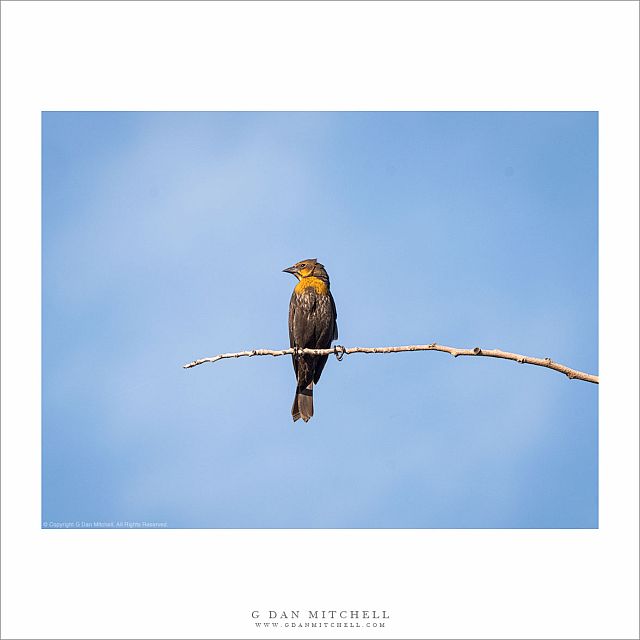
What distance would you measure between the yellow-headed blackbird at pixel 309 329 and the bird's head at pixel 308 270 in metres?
0.01

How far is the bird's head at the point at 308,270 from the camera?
34.4 ft

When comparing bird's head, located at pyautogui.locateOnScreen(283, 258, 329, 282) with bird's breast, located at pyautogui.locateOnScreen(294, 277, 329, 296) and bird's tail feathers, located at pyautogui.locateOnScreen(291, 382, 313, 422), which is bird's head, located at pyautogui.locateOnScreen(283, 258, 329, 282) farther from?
bird's tail feathers, located at pyautogui.locateOnScreen(291, 382, 313, 422)

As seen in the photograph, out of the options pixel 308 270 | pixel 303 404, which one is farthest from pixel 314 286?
pixel 303 404

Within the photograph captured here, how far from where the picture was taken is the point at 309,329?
10258mm

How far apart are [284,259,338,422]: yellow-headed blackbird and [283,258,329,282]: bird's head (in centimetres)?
1

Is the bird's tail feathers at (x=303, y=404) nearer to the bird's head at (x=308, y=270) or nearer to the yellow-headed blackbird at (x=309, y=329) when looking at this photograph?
the yellow-headed blackbird at (x=309, y=329)

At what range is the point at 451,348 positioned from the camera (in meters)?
Result: 5.26

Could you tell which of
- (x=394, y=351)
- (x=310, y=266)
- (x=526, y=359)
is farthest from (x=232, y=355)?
(x=310, y=266)

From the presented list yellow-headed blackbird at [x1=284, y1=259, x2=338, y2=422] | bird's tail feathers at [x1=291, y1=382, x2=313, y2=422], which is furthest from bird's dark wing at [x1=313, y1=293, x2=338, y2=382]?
A: bird's tail feathers at [x1=291, y1=382, x2=313, y2=422]

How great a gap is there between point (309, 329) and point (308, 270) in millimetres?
853

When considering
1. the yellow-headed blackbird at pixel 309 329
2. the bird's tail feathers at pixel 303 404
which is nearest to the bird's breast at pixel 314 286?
the yellow-headed blackbird at pixel 309 329
